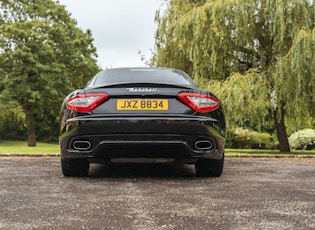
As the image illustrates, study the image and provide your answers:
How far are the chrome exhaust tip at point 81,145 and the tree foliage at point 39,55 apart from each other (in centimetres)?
2234

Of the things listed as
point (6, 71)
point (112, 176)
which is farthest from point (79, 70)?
point (112, 176)

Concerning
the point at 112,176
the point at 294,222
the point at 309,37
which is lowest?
the point at 112,176

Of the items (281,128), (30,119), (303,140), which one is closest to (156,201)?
(281,128)

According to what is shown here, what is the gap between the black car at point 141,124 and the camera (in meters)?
5.18

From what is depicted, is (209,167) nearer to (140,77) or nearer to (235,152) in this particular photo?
(140,77)

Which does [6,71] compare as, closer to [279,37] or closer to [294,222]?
[279,37]

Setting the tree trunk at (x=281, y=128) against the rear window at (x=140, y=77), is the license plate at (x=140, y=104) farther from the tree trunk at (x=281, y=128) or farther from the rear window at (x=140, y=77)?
the tree trunk at (x=281, y=128)

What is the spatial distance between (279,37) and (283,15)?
0.70 metres

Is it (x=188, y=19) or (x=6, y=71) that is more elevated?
(x=188, y=19)

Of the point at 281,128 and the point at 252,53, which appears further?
the point at 281,128

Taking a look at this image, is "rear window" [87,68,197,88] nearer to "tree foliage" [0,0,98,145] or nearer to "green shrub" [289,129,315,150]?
"tree foliage" [0,0,98,145]

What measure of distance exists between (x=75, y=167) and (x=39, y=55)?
23.6 m

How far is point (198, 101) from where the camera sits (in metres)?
5.34

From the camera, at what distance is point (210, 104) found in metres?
5.42
